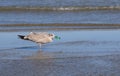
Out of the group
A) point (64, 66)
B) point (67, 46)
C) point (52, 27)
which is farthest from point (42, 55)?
point (52, 27)

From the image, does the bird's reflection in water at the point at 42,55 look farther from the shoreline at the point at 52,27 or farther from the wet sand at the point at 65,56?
the shoreline at the point at 52,27

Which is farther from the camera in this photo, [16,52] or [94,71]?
[16,52]

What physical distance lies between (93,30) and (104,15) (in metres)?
3.74

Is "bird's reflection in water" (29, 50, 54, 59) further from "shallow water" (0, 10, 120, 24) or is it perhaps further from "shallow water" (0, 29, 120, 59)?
"shallow water" (0, 10, 120, 24)

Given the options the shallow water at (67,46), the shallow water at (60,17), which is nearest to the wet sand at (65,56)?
the shallow water at (67,46)

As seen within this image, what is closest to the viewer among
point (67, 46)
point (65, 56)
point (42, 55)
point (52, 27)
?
point (65, 56)

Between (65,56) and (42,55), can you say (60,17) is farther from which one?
(65,56)

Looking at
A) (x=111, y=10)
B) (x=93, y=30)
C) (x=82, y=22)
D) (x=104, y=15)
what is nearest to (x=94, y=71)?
(x=93, y=30)

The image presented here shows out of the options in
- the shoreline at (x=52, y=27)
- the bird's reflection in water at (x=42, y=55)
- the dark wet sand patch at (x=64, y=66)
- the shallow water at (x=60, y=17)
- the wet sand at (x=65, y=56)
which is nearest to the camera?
the dark wet sand patch at (x=64, y=66)

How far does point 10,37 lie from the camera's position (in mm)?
15055

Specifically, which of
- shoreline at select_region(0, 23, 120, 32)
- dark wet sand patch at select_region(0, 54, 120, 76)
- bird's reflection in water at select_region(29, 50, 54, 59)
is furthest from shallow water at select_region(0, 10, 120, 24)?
dark wet sand patch at select_region(0, 54, 120, 76)

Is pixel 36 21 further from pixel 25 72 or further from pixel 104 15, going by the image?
pixel 25 72

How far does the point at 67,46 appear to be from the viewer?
13477 mm

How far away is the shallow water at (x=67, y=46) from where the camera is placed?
12469 millimetres
